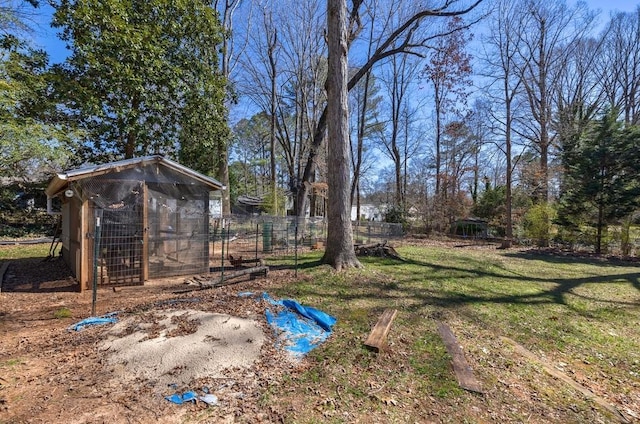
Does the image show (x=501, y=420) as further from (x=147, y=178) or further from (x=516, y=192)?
(x=516, y=192)

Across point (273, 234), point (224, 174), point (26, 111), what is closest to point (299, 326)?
point (273, 234)

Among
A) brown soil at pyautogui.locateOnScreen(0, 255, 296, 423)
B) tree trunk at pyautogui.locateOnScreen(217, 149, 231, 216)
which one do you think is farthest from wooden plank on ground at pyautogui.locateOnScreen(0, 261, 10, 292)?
tree trunk at pyautogui.locateOnScreen(217, 149, 231, 216)

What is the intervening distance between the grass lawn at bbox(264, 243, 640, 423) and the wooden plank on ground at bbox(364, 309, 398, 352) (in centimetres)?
10

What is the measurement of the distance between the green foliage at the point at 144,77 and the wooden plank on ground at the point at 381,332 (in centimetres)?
949

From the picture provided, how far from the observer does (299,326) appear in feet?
13.0

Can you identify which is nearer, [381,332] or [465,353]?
[465,353]

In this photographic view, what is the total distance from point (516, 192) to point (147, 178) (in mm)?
21723

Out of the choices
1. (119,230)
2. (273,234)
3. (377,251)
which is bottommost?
(377,251)

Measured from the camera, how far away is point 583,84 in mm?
20922

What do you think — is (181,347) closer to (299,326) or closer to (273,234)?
(299,326)

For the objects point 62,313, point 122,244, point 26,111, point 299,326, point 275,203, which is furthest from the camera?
point 275,203

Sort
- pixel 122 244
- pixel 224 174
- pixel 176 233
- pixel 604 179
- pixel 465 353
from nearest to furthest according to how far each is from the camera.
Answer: pixel 465 353 < pixel 122 244 < pixel 176 233 < pixel 604 179 < pixel 224 174

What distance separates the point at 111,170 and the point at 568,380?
7808 mm

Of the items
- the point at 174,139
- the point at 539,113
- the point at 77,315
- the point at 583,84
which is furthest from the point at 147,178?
the point at 583,84
